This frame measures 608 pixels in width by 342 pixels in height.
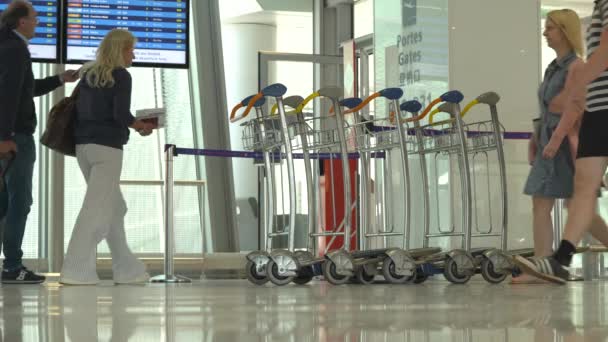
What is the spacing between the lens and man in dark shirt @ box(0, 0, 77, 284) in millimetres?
5985

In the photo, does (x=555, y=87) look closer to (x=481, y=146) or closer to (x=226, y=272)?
(x=481, y=146)

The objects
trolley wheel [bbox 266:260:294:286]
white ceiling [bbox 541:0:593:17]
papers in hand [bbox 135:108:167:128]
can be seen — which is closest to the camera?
trolley wheel [bbox 266:260:294:286]

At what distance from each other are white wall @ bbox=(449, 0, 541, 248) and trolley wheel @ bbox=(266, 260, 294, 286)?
7.35 ft

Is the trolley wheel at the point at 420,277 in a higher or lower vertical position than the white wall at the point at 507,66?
lower

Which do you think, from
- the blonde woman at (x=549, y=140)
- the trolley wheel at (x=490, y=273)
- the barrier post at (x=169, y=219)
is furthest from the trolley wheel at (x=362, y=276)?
the barrier post at (x=169, y=219)

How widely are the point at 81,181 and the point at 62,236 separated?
2.15 ft

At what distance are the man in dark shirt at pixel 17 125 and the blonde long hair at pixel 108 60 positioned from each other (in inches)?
14.1

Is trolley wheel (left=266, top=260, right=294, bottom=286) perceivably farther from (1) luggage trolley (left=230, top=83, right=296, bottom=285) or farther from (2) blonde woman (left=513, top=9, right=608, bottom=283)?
(2) blonde woman (left=513, top=9, right=608, bottom=283)

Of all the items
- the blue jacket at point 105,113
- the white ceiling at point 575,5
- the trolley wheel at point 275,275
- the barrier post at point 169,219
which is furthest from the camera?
the white ceiling at point 575,5

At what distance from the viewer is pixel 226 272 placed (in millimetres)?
10531

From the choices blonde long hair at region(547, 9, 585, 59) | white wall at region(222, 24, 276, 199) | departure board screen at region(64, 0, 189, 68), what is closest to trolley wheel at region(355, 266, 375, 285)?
blonde long hair at region(547, 9, 585, 59)

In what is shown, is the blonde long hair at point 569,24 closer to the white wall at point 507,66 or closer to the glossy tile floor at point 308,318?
the glossy tile floor at point 308,318

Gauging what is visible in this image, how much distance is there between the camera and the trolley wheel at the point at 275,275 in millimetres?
5836

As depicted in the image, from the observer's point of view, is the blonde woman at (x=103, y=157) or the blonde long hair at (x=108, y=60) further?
the blonde long hair at (x=108, y=60)
